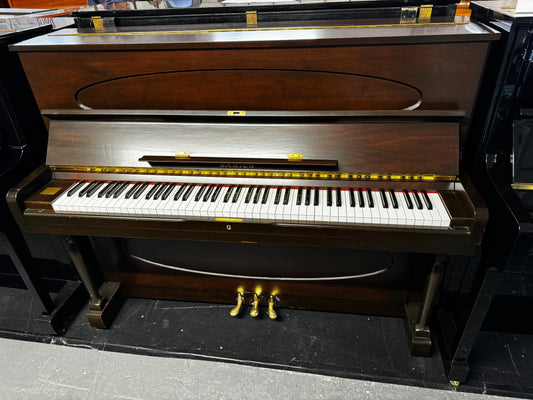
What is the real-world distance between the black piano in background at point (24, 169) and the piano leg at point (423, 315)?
1.87 m

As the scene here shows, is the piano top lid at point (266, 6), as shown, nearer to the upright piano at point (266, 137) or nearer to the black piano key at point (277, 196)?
the upright piano at point (266, 137)

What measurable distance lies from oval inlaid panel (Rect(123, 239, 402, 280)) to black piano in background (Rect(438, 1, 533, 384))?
46 centimetres

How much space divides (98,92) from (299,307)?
1.49 metres

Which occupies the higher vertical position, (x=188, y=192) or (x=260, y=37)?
(x=260, y=37)

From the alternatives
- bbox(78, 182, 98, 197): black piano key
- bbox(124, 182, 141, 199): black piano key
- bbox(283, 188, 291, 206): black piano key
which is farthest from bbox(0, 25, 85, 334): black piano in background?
bbox(283, 188, 291, 206): black piano key

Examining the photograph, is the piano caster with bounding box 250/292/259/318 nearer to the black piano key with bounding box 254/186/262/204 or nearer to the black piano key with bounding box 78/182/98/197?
the black piano key with bounding box 254/186/262/204

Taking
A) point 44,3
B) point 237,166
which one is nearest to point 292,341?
point 237,166

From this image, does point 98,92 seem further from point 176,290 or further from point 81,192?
point 176,290

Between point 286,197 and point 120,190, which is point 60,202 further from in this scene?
point 286,197

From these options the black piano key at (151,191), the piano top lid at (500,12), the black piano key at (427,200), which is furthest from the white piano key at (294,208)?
the piano top lid at (500,12)

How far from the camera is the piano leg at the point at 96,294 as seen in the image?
172cm

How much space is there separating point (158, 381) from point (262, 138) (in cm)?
126

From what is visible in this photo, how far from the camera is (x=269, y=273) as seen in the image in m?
1.91

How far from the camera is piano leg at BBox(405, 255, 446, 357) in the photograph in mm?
1486
